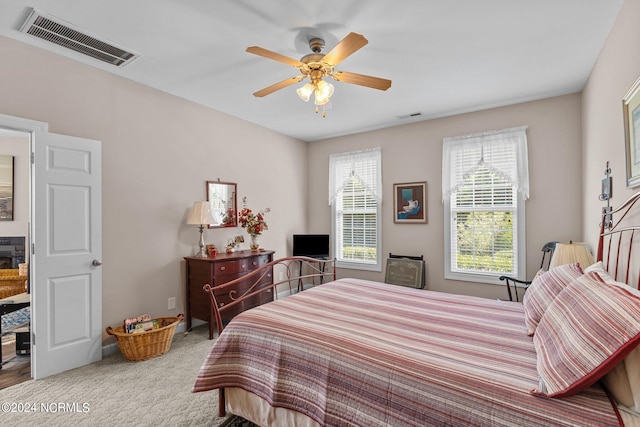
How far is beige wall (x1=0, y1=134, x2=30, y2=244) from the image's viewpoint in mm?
4934

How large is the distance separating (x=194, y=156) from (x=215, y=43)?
1623mm

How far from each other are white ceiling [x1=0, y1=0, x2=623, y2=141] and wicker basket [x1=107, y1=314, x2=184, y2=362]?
245 cm

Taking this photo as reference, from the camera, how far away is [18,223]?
4992 millimetres

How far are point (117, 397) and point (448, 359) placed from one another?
2.38 metres

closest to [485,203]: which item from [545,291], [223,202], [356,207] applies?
[356,207]

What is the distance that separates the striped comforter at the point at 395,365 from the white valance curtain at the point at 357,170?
110 inches

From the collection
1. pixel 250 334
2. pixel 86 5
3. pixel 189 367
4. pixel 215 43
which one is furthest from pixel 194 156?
pixel 250 334

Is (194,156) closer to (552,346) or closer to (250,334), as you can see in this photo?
(250,334)

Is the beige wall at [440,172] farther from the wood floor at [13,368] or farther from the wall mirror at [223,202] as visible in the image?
the wood floor at [13,368]

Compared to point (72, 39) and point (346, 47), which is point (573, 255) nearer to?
point (346, 47)

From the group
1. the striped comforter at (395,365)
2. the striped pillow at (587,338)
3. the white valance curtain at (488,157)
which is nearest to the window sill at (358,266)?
the white valance curtain at (488,157)

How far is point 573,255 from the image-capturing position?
104 inches

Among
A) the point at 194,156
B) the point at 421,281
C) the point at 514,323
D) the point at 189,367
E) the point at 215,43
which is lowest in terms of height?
the point at 189,367

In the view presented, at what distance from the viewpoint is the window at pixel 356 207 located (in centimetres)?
489
